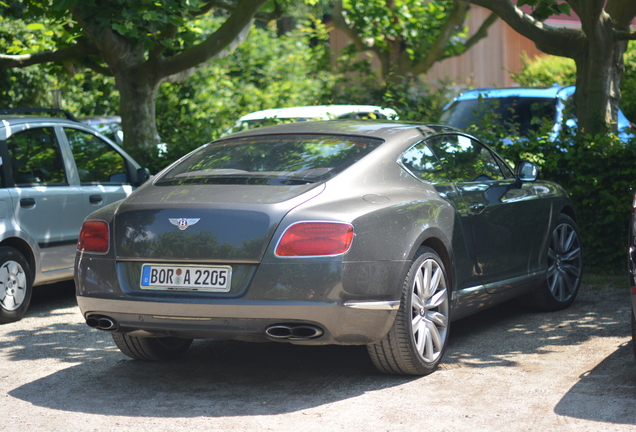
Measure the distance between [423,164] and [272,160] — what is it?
1025 mm

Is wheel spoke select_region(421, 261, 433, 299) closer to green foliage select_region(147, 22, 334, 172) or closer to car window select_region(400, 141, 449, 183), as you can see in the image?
car window select_region(400, 141, 449, 183)

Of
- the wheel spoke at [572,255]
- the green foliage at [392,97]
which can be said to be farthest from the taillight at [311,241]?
the green foliage at [392,97]

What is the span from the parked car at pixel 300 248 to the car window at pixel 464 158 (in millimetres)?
34

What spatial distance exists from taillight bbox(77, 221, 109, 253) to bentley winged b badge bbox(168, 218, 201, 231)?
469mm

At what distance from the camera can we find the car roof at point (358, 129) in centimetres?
546

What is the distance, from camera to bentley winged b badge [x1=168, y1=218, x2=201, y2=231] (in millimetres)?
4559

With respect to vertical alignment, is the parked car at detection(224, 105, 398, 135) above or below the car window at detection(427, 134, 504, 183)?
above

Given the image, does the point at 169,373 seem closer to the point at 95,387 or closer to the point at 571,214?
the point at 95,387

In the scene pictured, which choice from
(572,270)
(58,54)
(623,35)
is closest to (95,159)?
(58,54)

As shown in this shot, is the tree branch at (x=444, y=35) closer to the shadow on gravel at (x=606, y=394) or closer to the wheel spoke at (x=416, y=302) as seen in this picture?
the shadow on gravel at (x=606, y=394)

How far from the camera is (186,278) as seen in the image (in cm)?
453

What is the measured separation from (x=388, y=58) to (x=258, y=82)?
6500mm

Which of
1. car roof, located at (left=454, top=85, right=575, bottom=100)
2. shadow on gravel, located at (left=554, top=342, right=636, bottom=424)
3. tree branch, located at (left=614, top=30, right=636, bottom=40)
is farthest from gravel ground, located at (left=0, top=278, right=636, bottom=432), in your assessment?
car roof, located at (left=454, top=85, right=575, bottom=100)

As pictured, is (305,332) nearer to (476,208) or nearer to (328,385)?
(328,385)
